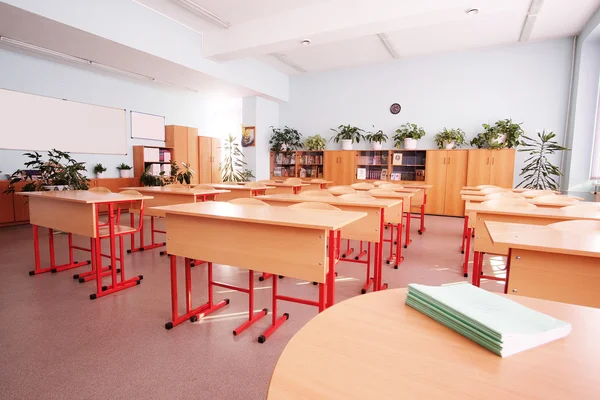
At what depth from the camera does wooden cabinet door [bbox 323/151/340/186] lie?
8.66 metres

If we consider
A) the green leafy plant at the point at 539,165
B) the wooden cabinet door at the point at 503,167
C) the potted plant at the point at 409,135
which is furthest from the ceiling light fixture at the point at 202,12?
the green leafy plant at the point at 539,165

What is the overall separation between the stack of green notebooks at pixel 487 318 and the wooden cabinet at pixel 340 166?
7.81 metres

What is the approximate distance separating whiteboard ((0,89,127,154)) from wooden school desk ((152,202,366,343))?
5.85 metres

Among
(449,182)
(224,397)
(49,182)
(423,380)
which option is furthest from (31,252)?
(449,182)

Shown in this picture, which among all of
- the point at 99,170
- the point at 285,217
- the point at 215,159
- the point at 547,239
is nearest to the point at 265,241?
the point at 285,217

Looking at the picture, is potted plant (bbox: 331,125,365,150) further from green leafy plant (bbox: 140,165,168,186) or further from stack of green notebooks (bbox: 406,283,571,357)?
stack of green notebooks (bbox: 406,283,571,357)

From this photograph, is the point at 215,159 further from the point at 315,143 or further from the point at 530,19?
the point at 530,19

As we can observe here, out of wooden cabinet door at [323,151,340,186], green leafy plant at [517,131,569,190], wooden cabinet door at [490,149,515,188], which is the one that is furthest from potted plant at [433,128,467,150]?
wooden cabinet door at [323,151,340,186]

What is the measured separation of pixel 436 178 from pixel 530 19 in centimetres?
339

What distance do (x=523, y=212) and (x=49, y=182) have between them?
6.43m

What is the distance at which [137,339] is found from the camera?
2.20 meters

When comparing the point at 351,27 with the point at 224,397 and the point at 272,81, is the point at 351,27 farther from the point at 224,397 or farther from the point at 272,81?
the point at 224,397

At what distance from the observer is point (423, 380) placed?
1.75 ft

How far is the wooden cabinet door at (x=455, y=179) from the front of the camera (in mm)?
7375
